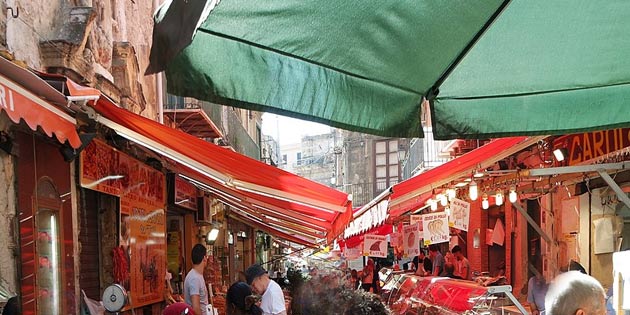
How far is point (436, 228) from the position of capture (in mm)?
11234

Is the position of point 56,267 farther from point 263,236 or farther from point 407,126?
point 263,236

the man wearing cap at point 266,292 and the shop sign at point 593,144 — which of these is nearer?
the man wearing cap at point 266,292

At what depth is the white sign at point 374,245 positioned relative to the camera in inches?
617

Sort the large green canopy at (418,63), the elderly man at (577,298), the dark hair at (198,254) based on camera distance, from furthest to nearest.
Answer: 1. the dark hair at (198,254)
2. the elderly man at (577,298)
3. the large green canopy at (418,63)

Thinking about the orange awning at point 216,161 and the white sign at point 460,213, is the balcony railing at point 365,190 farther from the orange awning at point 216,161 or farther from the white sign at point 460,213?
the orange awning at point 216,161

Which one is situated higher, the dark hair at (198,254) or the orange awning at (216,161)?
the orange awning at (216,161)

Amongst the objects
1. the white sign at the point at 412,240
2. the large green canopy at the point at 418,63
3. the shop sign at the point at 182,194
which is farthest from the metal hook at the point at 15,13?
the white sign at the point at 412,240

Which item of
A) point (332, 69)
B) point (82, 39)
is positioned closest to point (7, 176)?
point (82, 39)

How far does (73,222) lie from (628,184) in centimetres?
717

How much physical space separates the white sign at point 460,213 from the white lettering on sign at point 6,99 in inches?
289

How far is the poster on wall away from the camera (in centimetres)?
776

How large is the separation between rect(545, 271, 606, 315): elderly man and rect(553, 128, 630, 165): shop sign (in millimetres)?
4617

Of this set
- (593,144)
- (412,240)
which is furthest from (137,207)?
(593,144)

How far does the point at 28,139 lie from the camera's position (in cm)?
614
